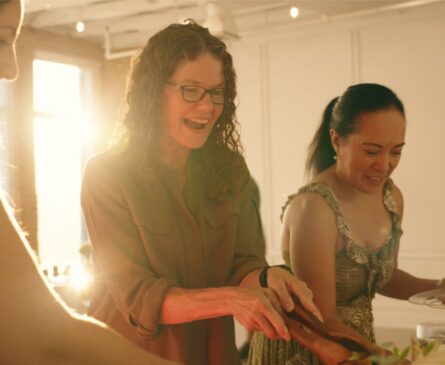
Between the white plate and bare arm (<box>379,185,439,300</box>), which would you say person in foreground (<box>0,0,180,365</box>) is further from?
bare arm (<box>379,185,439,300</box>)

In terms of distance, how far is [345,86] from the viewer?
17.7 ft

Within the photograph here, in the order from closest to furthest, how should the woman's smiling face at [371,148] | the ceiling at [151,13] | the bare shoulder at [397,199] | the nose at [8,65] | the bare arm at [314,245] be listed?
the nose at [8,65], the bare arm at [314,245], the woman's smiling face at [371,148], the bare shoulder at [397,199], the ceiling at [151,13]

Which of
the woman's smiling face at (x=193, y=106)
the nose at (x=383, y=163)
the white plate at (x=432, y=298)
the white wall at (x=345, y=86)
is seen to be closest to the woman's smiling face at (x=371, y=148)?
the nose at (x=383, y=163)

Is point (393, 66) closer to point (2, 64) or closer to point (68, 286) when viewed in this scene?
point (68, 286)

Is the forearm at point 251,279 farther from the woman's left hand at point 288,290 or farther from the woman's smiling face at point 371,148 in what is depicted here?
the woman's smiling face at point 371,148

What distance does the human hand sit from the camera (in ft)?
3.34

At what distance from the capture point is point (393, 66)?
4871mm

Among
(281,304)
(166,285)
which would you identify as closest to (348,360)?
(281,304)

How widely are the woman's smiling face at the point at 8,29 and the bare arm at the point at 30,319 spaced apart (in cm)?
16

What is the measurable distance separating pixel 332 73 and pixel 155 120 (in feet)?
13.8

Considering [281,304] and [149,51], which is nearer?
[281,304]

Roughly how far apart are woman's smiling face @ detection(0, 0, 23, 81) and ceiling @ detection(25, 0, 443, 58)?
449 centimetres

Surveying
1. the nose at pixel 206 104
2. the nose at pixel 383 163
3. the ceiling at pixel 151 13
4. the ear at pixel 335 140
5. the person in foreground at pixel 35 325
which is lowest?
the person in foreground at pixel 35 325

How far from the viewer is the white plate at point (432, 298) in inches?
52.0
